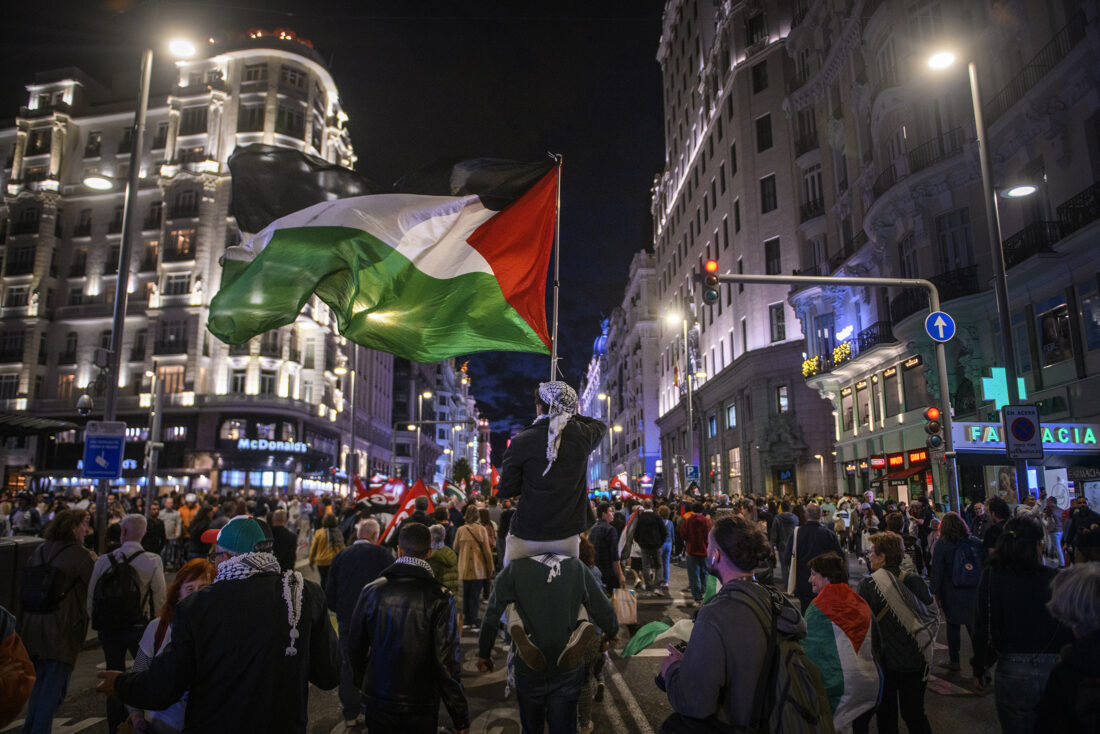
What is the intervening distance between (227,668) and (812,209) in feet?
133

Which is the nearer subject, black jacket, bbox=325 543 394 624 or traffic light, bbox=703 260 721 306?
black jacket, bbox=325 543 394 624

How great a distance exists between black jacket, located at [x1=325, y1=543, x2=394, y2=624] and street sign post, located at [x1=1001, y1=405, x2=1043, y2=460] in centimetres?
996

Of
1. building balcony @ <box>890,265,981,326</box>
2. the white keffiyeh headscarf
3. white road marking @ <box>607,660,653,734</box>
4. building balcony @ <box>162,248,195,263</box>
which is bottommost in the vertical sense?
white road marking @ <box>607,660,653,734</box>

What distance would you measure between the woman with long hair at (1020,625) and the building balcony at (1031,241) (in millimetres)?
18232

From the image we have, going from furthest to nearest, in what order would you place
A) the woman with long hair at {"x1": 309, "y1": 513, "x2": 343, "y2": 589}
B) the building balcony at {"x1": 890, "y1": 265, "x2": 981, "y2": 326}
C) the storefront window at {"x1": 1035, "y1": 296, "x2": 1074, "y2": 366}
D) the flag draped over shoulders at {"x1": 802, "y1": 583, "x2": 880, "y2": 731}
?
the building balcony at {"x1": 890, "y1": 265, "x2": 981, "y2": 326}, the storefront window at {"x1": 1035, "y1": 296, "x2": 1074, "y2": 366}, the woman with long hair at {"x1": 309, "y1": 513, "x2": 343, "y2": 589}, the flag draped over shoulders at {"x1": 802, "y1": 583, "x2": 880, "y2": 731}

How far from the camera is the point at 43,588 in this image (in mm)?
6164

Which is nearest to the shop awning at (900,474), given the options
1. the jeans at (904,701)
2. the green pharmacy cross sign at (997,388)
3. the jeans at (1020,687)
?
the green pharmacy cross sign at (997,388)

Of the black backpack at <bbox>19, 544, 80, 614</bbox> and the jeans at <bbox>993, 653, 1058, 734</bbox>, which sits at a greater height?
the black backpack at <bbox>19, 544, 80, 614</bbox>

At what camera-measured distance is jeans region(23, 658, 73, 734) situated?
18.7 ft

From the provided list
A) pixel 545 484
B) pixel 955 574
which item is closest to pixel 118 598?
pixel 545 484

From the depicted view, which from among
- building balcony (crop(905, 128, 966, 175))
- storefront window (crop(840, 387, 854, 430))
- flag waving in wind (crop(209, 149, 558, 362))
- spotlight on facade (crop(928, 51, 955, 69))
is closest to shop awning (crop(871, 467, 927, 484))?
storefront window (crop(840, 387, 854, 430))

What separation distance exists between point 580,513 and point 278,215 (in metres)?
4.88

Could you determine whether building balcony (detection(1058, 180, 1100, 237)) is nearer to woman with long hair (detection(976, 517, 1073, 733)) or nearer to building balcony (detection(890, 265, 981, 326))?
building balcony (detection(890, 265, 981, 326))

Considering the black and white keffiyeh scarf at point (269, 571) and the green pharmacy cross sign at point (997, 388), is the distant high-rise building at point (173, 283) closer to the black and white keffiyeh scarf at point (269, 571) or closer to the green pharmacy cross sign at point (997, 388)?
the green pharmacy cross sign at point (997, 388)
